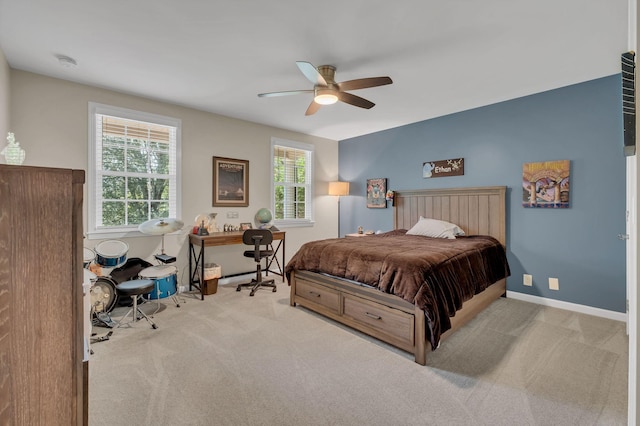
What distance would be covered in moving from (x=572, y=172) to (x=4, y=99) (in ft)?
18.9

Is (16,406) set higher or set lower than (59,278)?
lower

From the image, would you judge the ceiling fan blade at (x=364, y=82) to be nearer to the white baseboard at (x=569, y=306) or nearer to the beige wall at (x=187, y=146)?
the beige wall at (x=187, y=146)

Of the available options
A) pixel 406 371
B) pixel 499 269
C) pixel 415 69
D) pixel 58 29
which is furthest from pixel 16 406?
pixel 499 269

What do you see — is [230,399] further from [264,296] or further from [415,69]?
[415,69]

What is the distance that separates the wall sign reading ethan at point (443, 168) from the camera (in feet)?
13.8

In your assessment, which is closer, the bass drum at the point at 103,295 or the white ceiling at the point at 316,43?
the white ceiling at the point at 316,43

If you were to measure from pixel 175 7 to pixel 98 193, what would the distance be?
2394 mm

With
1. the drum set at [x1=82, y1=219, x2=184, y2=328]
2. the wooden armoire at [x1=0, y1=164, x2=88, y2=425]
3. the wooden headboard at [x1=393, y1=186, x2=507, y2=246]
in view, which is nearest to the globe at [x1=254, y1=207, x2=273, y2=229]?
the drum set at [x1=82, y1=219, x2=184, y2=328]

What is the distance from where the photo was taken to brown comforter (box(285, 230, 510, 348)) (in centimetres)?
225

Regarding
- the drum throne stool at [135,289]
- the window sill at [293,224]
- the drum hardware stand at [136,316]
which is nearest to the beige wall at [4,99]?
the drum throne stool at [135,289]

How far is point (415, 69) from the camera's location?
9.48ft

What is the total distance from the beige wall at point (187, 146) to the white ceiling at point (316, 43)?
18 cm

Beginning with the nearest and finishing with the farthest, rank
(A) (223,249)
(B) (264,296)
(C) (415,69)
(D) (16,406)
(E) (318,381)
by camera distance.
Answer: (D) (16,406) → (E) (318,381) → (C) (415,69) → (B) (264,296) → (A) (223,249)

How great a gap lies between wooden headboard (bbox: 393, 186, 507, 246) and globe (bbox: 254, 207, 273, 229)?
2172 mm
